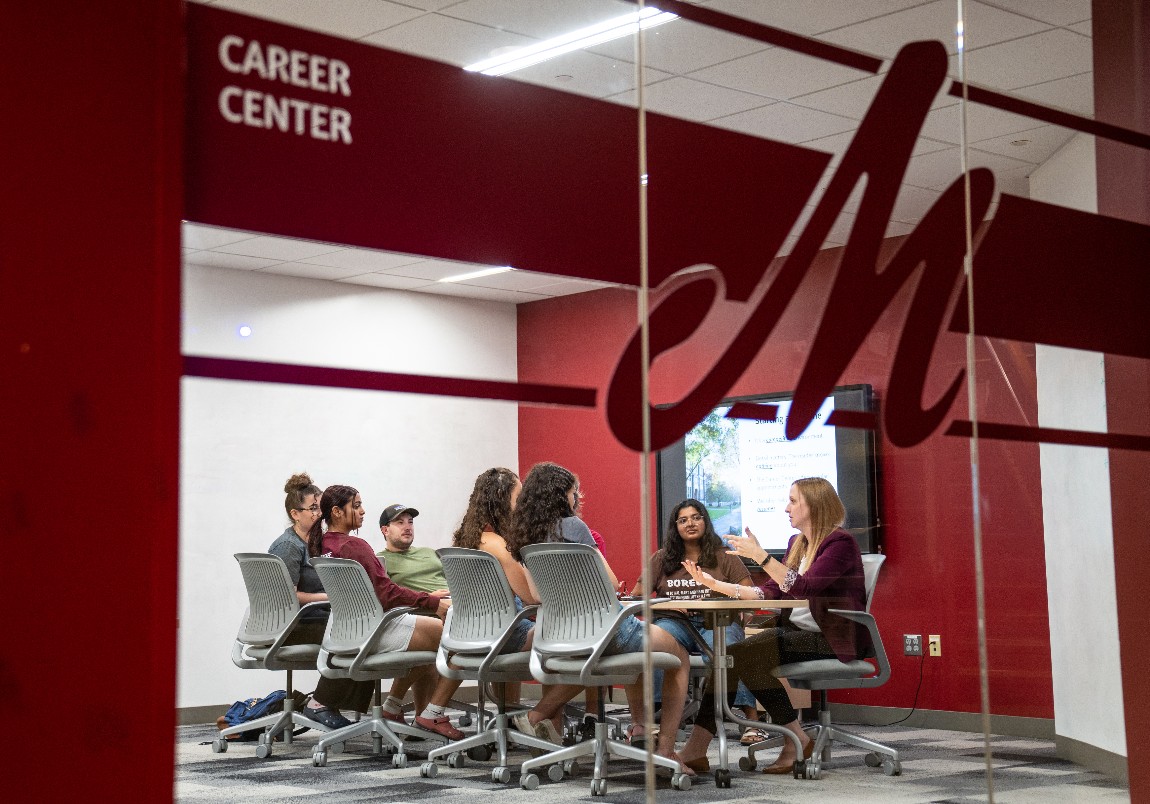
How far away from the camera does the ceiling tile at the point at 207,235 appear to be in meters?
2.17

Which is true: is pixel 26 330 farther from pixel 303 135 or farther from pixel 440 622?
pixel 440 622

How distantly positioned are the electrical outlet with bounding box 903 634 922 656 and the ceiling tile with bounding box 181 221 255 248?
2.12 m

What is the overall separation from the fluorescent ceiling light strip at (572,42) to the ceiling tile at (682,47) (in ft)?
0.07

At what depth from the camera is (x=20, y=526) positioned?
1969mm

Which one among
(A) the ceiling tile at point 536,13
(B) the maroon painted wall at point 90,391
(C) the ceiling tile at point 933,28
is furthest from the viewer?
(C) the ceiling tile at point 933,28

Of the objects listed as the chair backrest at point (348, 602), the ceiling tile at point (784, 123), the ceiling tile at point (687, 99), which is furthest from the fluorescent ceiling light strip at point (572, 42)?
the chair backrest at point (348, 602)

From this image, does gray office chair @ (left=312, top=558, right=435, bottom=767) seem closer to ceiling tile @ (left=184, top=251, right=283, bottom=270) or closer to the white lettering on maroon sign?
ceiling tile @ (left=184, top=251, right=283, bottom=270)

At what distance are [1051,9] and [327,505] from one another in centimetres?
289

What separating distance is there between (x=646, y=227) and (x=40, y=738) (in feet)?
5.05

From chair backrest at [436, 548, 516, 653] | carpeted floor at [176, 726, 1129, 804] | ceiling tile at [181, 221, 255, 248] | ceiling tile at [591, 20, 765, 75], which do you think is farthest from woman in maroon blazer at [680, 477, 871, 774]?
ceiling tile at [181, 221, 255, 248]

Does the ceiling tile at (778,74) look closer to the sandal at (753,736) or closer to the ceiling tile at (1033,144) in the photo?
the ceiling tile at (1033,144)

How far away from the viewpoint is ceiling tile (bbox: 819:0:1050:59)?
3.41 meters

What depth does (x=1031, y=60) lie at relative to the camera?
3910mm

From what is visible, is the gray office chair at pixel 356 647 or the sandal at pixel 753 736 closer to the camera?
the gray office chair at pixel 356 647
